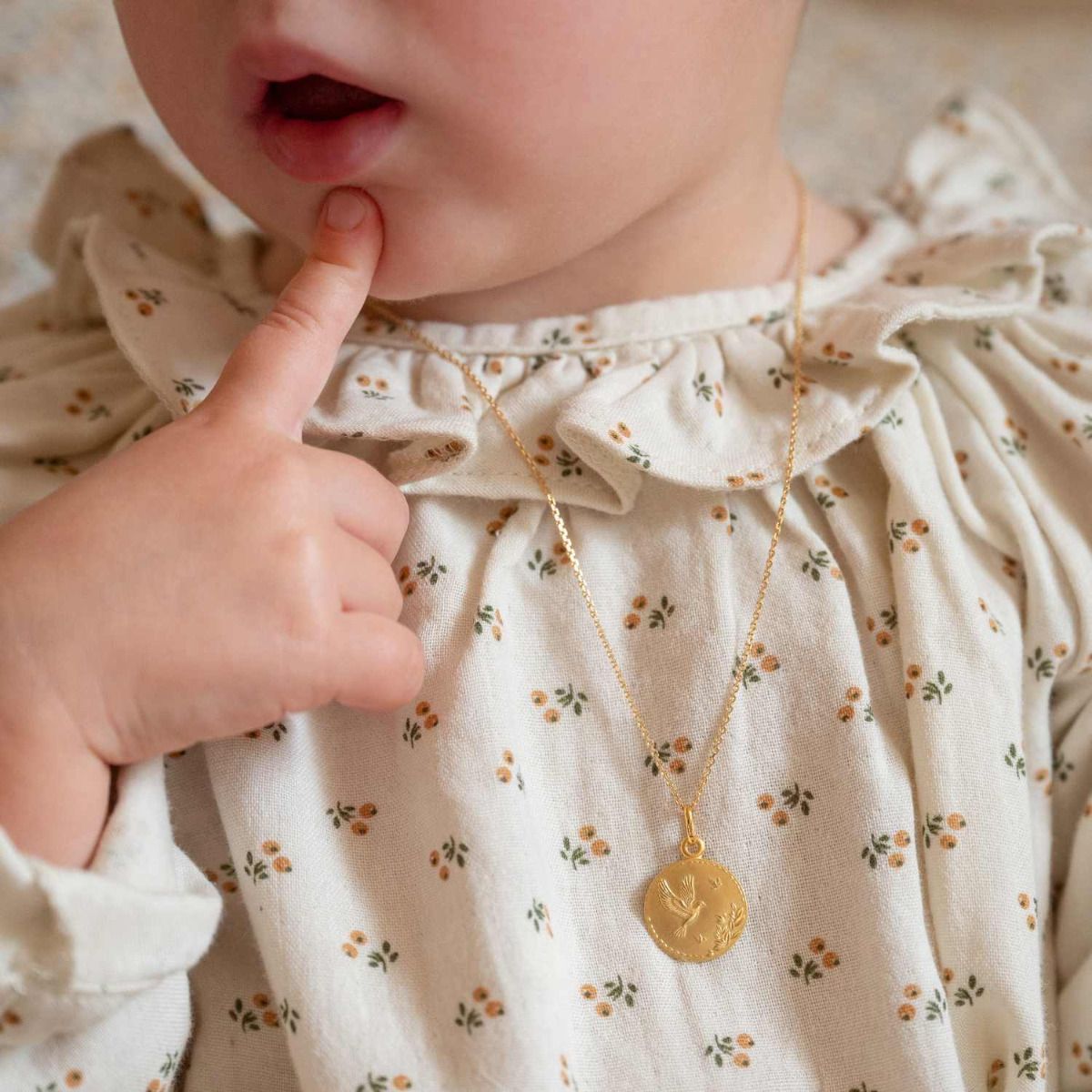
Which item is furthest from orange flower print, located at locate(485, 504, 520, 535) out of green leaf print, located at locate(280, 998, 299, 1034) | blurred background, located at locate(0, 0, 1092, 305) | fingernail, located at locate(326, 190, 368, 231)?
blurred background, located at locate(0, 0, 1092, 305)

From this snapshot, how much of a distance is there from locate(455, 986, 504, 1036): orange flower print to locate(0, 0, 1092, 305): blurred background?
0.85 m

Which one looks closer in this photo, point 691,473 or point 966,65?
point 691,473

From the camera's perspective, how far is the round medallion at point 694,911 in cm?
74

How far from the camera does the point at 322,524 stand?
0.69 metres

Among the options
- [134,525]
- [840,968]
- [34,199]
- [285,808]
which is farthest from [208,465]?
[34,199]

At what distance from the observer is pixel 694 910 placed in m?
0.74

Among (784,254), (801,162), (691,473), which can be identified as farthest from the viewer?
(801,162)

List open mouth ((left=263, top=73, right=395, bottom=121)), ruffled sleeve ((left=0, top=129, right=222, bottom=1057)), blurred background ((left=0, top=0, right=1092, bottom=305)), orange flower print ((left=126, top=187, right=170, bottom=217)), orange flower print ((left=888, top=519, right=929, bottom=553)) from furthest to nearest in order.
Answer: blurred background ((left=0, top=0, right=1092, bottom=305)) < orange flower print ((left=126, top=187, right=170, bottom=217)) < orange flower print ((left=888, top=519, right=929, bottom=553)) < open mouth ((left=263, top=73, right=395, bottom=121)) < ruffled sleeve ((left=0, top=129, right=222, bottom=1057))

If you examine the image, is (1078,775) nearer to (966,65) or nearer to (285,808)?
(285,808)

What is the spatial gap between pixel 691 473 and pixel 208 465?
0.29m

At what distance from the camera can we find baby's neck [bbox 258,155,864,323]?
0.86 m

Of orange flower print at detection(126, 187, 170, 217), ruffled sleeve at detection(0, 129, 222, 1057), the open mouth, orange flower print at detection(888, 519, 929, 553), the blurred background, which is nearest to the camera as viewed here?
ruffled sleeve at detection(0, 129, 222, 1057)

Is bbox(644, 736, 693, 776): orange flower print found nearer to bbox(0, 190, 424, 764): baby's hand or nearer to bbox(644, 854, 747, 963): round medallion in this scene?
bbox(644, 854, 747, 963): round medallion

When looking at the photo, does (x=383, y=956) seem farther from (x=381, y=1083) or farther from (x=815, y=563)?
(x=815, y=563)
